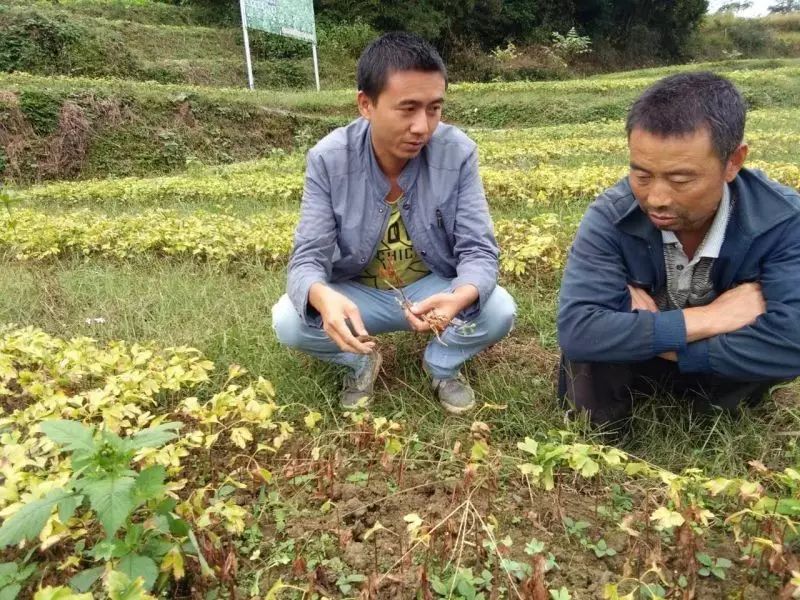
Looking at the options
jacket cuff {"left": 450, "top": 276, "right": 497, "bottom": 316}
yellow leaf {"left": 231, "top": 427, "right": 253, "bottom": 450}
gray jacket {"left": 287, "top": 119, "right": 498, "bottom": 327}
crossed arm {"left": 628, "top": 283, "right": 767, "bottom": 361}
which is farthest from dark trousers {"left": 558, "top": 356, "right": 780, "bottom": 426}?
yellow leaf {"left": 231, "top": 427, "right": 253, "bottom": 450}

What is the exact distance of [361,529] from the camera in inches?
66.0

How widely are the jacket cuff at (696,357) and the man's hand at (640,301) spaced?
177mm

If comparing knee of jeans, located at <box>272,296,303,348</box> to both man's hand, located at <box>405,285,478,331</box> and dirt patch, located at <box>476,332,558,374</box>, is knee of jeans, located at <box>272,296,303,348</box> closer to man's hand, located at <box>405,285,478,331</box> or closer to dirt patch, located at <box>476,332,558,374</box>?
man's hand, located at <box>405,285,478,331</box>

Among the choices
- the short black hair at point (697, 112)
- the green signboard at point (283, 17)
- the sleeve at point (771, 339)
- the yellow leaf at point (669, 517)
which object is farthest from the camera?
the green signboard at point (283, 17)

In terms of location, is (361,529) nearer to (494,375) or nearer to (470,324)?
(470,324)

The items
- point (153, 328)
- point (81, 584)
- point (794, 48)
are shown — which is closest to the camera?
point (81, 584)

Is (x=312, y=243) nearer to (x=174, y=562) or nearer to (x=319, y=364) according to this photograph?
(x=319, y=364)

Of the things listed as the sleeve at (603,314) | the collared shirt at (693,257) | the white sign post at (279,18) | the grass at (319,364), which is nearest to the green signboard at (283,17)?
the white sign post at (279,18)

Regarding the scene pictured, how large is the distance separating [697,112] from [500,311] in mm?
1004

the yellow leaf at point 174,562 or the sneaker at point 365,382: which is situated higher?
the yellow leaf at point 174,562

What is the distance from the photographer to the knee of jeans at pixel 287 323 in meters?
2.44

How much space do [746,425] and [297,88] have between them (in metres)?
19.8

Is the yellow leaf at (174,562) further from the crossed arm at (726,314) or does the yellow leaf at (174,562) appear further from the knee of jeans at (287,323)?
the crossed arm at (726,314)

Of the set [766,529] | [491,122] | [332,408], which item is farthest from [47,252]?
[491,122]
